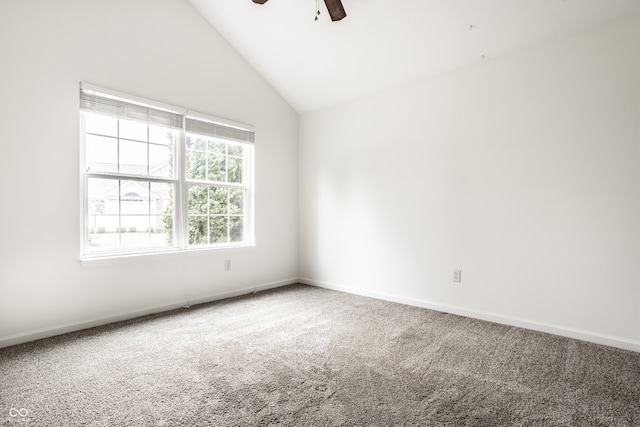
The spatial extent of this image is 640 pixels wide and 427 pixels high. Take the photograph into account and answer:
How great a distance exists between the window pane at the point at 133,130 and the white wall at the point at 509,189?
Answer: 2.17m

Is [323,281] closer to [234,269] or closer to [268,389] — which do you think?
[234,269]

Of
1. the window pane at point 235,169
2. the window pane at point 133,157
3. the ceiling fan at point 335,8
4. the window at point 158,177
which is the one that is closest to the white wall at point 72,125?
the window at point 158,177

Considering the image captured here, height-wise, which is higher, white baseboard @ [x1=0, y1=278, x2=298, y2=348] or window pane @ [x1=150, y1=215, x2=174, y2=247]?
window pane @ [x1=150, y1=215, x2=174, y2=247]

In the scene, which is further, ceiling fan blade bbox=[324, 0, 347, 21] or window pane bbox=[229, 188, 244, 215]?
window pane bbox=[229, 188, 244, 215]

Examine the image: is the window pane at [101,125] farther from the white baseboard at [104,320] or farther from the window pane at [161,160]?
the white baseboard at [104,320]

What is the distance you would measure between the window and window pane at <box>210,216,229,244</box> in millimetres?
11

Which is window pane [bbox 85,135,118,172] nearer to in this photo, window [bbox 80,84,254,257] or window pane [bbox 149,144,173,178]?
window [bbox 80,84,254,257]

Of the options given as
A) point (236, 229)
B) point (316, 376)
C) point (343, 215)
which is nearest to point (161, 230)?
point (236, 229)

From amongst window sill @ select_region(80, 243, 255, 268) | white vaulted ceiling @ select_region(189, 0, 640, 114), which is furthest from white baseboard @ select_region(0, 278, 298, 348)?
white vaulted ceiling @ select_region(189, 0, 640, 114)

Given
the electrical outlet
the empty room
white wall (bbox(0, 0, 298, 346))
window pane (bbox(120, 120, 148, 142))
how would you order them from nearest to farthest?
the empty room, white wall (bbox(0, 0, 298, 346)), window pane (bbox(120, 120, 148, 142)), the electrical outlet

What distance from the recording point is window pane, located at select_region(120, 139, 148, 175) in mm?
3079

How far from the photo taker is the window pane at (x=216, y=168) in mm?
3744

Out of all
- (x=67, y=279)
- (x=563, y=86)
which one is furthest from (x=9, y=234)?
(x=563, y=86)

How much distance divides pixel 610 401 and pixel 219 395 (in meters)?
2.09
